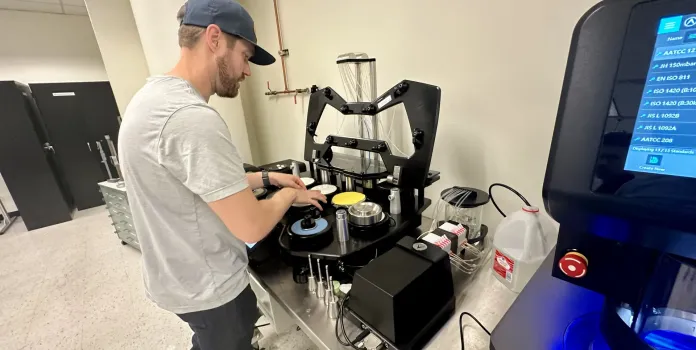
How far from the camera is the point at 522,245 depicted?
0.73 m

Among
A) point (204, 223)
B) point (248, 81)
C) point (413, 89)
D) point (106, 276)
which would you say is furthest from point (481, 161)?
point (106, 276)

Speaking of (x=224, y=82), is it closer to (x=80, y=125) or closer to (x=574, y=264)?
(x=574, y=264)

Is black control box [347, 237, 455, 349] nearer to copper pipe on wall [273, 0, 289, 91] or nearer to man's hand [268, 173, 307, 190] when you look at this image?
man's hand [268, 173, 307, 190]

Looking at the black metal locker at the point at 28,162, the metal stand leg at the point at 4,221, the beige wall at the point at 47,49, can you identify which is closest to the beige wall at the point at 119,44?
the black metal locker at the point at 28,162

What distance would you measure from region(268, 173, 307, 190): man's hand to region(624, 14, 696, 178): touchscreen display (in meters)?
0.91

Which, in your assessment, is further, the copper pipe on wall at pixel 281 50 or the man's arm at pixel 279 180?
the copper pipe on wall at pixel 281 50

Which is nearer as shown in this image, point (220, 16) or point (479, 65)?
point (220, 16)

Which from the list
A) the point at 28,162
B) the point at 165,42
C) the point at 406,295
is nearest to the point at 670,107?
the point at 406,295

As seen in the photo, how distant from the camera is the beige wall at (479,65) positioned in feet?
2.77

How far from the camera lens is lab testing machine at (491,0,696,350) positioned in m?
0.31

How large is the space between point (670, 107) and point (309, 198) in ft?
2.56

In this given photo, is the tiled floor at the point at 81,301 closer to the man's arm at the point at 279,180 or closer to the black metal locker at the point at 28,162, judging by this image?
the black metal locker at the point at 28,162

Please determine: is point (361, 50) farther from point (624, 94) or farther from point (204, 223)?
point (624, 94)

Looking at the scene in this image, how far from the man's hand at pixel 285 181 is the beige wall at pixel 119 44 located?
2.76 m
